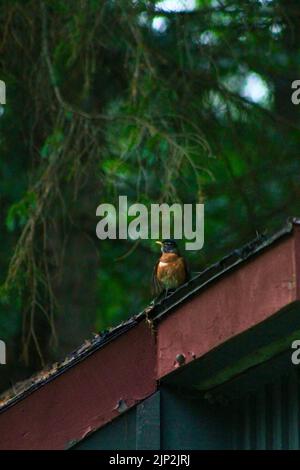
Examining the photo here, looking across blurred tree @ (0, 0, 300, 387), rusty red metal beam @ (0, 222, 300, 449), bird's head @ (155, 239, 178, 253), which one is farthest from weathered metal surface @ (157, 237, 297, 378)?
blurred tree @ (0, 0, 300, 387)

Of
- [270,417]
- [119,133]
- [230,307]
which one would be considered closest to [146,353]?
[270,417]

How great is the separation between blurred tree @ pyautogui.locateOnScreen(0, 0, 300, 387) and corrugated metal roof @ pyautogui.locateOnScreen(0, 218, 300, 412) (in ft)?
13.0

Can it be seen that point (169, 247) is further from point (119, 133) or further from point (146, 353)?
point (146, 353)

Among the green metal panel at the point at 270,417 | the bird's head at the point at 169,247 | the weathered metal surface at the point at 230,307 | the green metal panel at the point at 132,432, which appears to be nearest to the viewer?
the weathered metal surface at the point at 230,307

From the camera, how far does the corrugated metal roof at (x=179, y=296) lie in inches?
169

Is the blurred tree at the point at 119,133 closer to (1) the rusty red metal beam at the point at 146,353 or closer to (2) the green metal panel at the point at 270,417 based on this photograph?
(1) the rusty red metal beam at the point at 146,353

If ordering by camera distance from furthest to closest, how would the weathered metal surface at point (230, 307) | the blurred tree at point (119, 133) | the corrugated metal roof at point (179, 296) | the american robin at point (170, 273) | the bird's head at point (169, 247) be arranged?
the blurred tree at point (119, 133), the bird's head at point (169, 247), the american robin at point (170, 273), the corrugated metal roof at point (179, 296), the weathered metal surface at point (230, 307)

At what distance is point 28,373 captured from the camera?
37.0 feet

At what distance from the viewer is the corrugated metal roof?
4.30m

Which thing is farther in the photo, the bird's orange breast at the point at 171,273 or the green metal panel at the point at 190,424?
the bird's orange breast at the point at 171,273

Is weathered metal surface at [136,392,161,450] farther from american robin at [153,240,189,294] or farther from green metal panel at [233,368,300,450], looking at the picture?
american robin at [153,240,189,294]

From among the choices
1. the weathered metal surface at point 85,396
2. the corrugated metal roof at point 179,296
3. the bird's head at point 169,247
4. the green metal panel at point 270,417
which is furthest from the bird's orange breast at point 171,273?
the green metal panel at point 270,417

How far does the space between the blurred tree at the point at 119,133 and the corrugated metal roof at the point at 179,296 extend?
395 cm

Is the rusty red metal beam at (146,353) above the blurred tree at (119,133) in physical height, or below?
below
